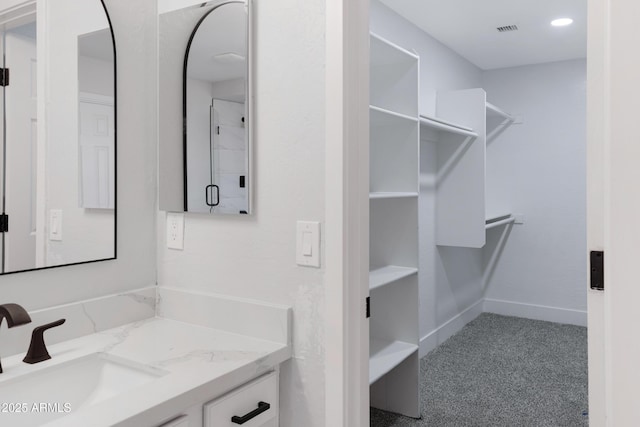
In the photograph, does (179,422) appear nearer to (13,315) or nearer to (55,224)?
(13,315)

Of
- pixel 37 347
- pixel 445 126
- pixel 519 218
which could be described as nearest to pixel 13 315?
pixel 37 347

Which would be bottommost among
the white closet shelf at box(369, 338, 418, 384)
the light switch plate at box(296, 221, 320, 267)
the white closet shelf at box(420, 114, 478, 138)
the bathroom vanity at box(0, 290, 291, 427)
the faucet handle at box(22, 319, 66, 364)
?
the white closet shelf at box(369, 338, 418, 384)

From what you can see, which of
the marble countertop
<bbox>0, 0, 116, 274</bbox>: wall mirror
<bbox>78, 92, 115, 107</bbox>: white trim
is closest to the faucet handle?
the marble countertop

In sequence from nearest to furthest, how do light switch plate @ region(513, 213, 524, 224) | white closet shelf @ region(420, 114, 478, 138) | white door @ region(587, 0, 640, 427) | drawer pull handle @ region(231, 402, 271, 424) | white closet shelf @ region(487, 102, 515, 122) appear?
white door @ region(587, 0, 640, 427) < drawer pull handle @ region(231, 402, 271, 424) < white closet shelf @ region(420, 114, 478, 138) < white closet shelf @ region(487, 102, 515, 122) < light switch plate @ region(513, 213, 524, 224)

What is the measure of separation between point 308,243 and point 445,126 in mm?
2200

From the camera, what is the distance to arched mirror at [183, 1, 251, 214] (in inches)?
A: 61.8

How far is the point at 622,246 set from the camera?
106 centimetres

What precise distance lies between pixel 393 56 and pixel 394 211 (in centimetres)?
80

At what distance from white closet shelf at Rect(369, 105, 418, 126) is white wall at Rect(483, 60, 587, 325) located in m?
2.57

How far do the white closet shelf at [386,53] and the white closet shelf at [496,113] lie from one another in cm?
167

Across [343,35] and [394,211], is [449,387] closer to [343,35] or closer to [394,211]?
[394,211]

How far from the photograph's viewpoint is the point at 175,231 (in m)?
1.75

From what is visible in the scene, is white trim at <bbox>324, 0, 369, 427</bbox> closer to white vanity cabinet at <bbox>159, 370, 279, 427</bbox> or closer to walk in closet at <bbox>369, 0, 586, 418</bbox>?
white vanity cabinet at <bbox>159, 370, 279, 427</bbox>

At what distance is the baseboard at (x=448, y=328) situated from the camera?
372 cm
